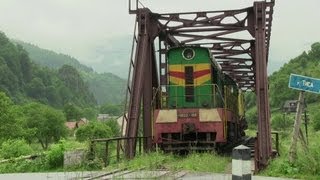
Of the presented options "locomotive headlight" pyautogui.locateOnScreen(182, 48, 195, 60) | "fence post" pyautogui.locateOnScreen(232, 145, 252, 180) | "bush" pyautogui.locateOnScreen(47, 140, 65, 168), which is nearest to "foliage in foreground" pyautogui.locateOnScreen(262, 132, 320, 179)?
"fence post" pyautogui.locateOnScreen(232, 145, 252, 180)

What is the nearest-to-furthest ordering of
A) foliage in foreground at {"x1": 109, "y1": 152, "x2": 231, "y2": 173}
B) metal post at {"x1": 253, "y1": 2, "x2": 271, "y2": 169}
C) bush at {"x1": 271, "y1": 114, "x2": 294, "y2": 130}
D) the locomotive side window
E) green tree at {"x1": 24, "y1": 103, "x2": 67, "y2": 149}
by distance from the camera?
foliage in foreground at {"x1": 109, "y1": 152, "x2": 231, "y2": 173} → metal post at {"x1": 253, "y1": 2, "x2": 271, "y2": 169} → the locomotive side window → bush at {"x1": 271, "y1": 114, "x2": 294, "y2": 130} → green tree at {"x1": 24, "y1": 103, "x2": 67, "y2": 149}

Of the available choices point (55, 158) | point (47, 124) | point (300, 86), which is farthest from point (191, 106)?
point (47, 124)

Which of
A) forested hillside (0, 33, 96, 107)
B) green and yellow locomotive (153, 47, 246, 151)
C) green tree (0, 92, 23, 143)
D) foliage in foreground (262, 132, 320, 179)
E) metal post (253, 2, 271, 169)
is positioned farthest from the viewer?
forested hillside (0, 33, 96, 107)

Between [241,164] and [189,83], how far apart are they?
1425 centimetres

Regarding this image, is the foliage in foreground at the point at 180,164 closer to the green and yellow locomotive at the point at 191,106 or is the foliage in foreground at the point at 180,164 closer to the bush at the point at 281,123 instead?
the green and yellow locomotive at the point at 191,106

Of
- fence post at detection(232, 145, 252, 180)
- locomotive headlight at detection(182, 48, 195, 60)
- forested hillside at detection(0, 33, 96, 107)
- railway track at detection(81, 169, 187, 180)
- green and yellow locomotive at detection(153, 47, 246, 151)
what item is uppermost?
forested hillside at detection(0, 33, 96, 107)

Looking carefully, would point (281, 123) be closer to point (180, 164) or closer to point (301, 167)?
point (180, 164)

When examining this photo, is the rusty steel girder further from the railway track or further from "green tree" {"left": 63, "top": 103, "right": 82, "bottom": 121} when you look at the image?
"green tree" {"left": 63, "top": 103, "right": 82, "bottom": 121}

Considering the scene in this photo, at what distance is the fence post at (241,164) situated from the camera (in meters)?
6.53

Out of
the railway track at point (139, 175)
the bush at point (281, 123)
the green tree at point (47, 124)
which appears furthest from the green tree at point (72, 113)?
the railway track at point (139, 175)

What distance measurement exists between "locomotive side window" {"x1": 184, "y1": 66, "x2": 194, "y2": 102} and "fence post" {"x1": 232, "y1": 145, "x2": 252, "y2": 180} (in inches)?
548

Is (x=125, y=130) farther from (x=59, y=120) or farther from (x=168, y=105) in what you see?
(x=59, y=120)

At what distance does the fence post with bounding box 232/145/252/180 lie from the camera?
6527 millimetres

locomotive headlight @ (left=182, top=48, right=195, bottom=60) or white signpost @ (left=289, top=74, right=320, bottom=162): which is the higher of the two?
locomotive headlight @ (left=182, top=48, right=195, bottom=60)
